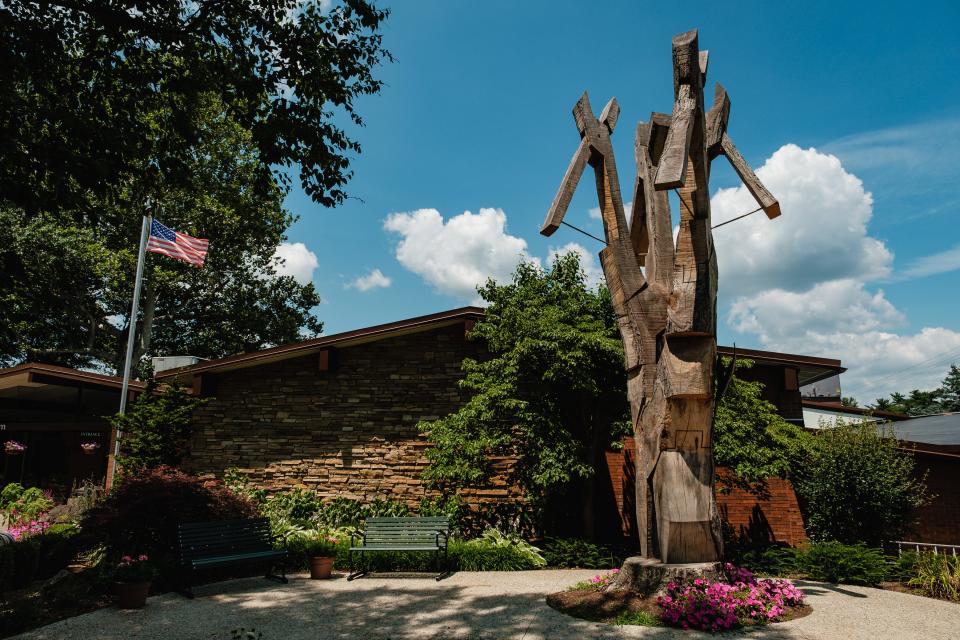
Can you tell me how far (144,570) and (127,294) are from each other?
19.8 metres

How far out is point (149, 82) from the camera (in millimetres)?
7316

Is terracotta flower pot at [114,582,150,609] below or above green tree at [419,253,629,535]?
below

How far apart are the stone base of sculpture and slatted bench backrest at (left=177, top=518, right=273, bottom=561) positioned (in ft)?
16.4

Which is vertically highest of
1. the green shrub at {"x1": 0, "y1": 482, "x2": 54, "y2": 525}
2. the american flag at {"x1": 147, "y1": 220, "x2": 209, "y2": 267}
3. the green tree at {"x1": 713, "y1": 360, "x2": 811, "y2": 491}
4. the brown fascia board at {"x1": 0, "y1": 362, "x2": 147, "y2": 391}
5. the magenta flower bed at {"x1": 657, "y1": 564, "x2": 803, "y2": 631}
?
the american flag at {"x1": 147, "y1": 220, "x2": 209, "y2": 267}

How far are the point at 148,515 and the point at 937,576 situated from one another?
10.2 m


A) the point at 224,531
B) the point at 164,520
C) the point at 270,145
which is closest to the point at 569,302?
the point at 270,145

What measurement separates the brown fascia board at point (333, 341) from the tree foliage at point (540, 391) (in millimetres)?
740

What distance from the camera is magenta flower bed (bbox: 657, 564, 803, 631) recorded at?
575 centimetres

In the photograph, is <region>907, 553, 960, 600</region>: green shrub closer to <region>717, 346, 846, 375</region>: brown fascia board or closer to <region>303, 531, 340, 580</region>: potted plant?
<region>717, 346, 846, 375</region>: brown fascia board

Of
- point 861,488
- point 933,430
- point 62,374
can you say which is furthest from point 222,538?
point 933,430

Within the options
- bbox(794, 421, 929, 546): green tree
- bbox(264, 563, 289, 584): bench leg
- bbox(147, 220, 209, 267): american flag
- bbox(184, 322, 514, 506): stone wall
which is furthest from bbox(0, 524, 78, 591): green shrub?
bbox(794, 421, 929, 546): green tree

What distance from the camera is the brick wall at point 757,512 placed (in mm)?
10781

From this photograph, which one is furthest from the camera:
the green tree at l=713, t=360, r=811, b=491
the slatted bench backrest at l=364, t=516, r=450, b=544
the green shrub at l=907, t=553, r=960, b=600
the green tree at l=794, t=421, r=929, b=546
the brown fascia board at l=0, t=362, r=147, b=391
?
the brown fascia board at l=0, t=362, r=147, b=391

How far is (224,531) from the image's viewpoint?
803 cm
